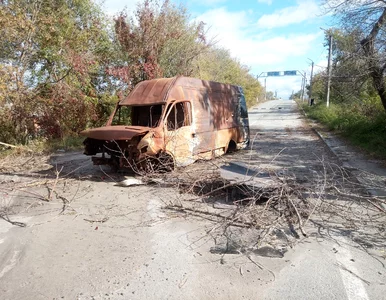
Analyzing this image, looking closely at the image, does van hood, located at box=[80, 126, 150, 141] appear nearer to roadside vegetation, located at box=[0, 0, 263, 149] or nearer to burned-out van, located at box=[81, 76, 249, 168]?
burned-out van, located at box=[81, 76, 249, 168]

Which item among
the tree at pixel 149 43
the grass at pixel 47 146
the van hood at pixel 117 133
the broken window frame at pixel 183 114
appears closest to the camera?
the van hood at pixel 117 133

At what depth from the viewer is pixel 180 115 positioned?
881 centimetres

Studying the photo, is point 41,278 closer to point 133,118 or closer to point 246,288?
point 246,288

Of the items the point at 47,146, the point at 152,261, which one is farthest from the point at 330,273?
the point at 47,146

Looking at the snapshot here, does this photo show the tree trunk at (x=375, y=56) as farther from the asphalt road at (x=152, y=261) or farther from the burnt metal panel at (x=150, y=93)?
the asphalt road at (x=152, y=261)

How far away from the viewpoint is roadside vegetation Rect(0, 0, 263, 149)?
12758 millimetres

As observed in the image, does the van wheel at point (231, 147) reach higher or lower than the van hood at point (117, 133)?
lower

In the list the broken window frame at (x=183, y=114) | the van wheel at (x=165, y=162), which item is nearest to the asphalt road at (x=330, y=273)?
the van wheel at (x=165, y=162)

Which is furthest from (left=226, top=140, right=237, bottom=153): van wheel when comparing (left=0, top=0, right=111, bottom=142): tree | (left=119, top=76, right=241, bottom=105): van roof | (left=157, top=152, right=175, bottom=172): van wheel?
(left=0, top=0, right=111, bottom=142): tree

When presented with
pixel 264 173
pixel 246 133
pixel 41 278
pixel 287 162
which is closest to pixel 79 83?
pixel 246 133

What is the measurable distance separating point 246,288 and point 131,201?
3.41 metres

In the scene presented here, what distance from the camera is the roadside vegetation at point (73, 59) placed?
12758 millimetres

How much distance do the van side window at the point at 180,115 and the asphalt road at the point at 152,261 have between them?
2840 millimetres

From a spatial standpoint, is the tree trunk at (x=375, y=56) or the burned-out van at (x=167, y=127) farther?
the tree trunk at (x=375, y=56)
